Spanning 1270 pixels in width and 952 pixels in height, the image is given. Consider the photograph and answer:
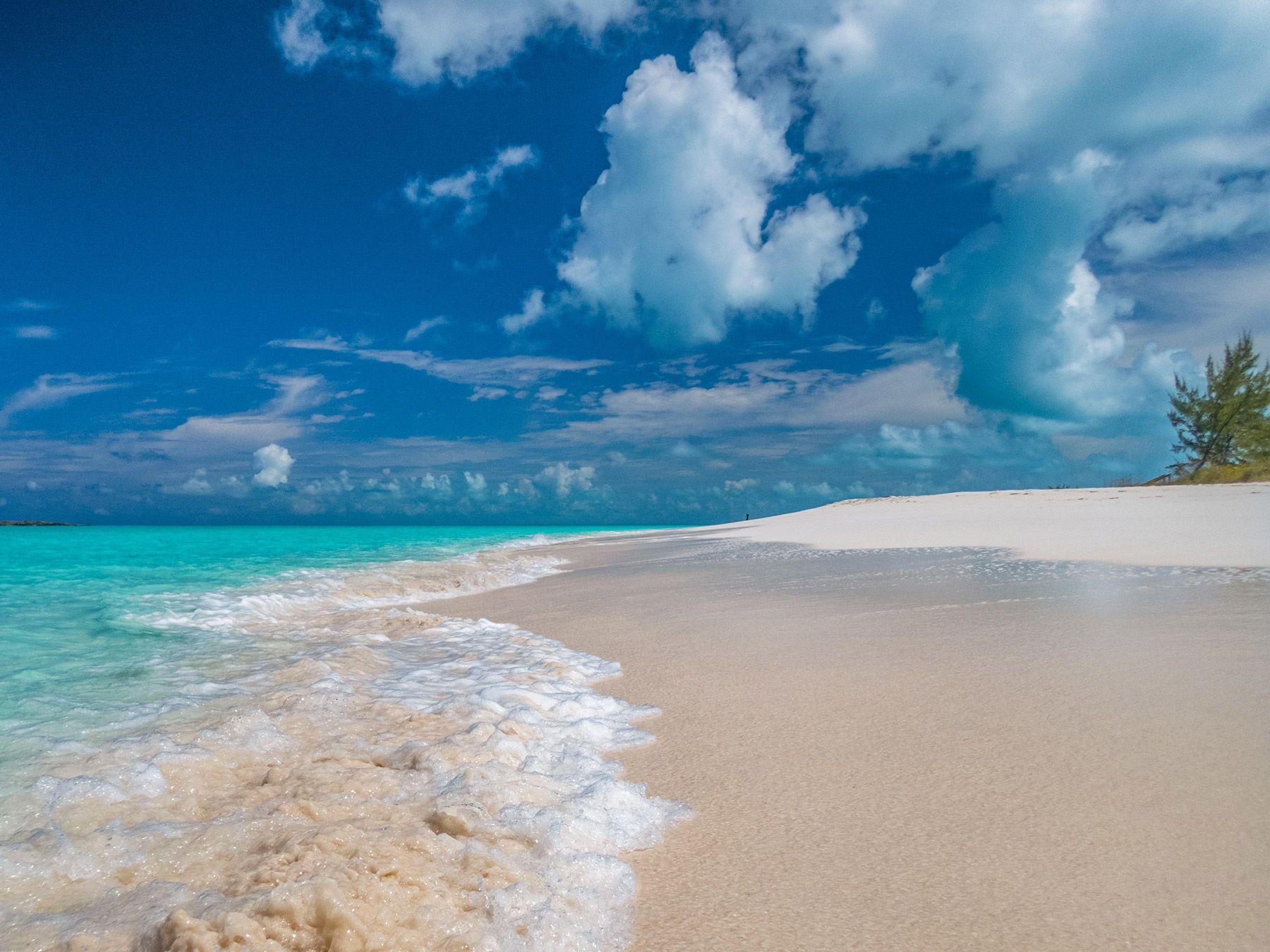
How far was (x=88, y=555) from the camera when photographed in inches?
846

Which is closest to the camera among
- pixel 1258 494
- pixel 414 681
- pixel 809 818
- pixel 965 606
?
pixel 809 818

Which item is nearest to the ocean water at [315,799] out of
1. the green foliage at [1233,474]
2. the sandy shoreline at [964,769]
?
the sandy shoreline at [964,769]

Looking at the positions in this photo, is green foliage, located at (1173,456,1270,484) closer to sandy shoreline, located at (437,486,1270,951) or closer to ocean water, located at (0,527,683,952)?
sandy shoreline, located at (437,486,1270,951)

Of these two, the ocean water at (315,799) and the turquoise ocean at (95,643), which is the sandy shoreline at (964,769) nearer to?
the ocean water at (315,799)

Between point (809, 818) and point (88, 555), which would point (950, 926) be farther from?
point (88, 555)

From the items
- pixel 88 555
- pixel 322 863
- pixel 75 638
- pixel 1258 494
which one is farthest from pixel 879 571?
pixel 88 555

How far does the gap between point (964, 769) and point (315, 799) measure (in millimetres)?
2781

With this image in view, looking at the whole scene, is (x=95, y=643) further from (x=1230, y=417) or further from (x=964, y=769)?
(x=1230, y=417)

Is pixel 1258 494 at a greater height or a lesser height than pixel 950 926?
greater

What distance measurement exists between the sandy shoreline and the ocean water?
349 millimetres

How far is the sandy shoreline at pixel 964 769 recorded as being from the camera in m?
1.92

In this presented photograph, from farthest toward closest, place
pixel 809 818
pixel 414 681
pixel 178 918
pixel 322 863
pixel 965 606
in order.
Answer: pixel 965 606, pixel 414 681, pixel 809 818, pixel 322 863, pixel 178 918

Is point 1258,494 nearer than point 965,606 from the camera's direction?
No

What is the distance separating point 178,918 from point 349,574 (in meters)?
12.4
